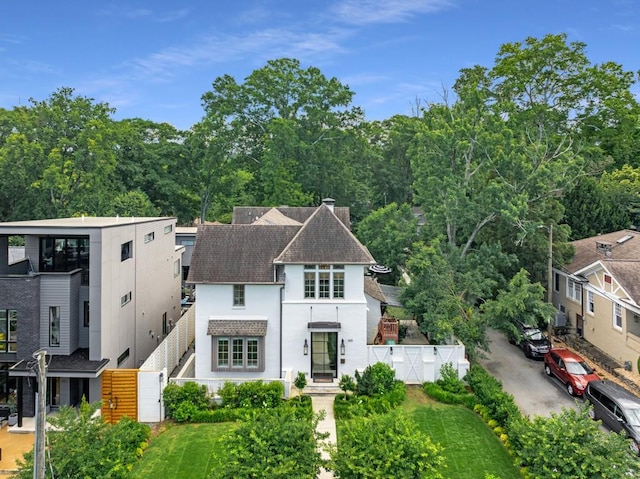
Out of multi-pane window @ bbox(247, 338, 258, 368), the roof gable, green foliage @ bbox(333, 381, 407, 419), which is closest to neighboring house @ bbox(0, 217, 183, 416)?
multi-pane window @ bbox(247, 338, 258, 368)

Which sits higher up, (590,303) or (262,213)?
(262,213)

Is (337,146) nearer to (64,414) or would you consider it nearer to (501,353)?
(501,353)

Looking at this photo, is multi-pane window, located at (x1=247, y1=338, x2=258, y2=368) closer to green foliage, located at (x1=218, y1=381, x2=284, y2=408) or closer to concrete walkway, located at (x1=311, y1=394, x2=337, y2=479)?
green foliage, located at (x1=218, y1=381, x2=284, y2=408)

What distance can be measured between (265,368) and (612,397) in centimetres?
1305

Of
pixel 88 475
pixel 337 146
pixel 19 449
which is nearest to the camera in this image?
pixel 88 475

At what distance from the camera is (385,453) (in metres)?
10.1

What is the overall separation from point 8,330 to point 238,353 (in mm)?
8679

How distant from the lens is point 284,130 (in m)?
40.0

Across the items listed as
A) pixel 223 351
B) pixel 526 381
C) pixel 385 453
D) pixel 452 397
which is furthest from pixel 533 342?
pixel 385 453

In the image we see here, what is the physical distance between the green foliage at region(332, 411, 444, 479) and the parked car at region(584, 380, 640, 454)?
6882 mm

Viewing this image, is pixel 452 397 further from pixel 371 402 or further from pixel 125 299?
pixel 125 299

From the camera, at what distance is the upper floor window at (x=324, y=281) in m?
19.4

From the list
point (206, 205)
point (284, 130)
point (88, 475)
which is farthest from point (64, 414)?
point (206, 205)

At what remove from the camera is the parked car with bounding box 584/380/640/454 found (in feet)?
47.8
